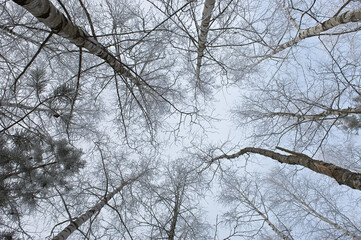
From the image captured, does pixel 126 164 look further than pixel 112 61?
Yes

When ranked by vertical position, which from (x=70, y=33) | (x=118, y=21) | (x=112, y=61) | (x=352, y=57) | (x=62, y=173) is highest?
(x=352, y=57)

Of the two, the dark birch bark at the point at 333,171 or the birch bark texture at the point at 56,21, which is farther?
the dark birch bark at the point at 333,171

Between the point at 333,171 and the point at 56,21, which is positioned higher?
the point at 56,21

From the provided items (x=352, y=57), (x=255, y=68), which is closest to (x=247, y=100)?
(x=255, y=68)

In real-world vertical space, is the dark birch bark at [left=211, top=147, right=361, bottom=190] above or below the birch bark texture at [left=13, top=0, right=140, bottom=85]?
below

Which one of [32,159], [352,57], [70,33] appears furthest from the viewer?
[352,57]

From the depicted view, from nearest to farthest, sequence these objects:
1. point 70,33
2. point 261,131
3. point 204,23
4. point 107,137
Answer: point 70,33 < point 204,23 < point 107,137 < point 261,131

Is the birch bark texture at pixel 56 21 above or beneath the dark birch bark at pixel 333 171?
above

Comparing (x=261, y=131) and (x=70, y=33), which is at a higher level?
(x=261, y=131)

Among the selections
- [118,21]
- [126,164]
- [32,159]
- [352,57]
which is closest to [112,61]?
[118,21]

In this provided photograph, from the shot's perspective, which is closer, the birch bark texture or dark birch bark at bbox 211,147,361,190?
the birch bark texture

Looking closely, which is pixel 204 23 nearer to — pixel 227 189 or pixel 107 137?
pixel 107 137

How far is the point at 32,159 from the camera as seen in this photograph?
2.59m

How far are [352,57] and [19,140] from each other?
6.81 meters
